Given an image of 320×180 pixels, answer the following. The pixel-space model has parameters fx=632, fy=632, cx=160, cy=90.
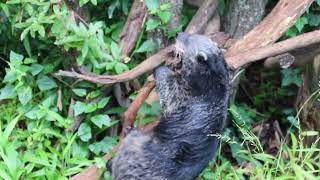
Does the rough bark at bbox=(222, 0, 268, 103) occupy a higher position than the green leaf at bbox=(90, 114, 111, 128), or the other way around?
the rough bark at bbox=(222, 0, 268, 103)

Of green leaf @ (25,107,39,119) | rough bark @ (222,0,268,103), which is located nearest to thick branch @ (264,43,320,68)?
rough bark @ (222,0,268,103)

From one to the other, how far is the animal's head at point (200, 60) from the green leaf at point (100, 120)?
0.72 meters

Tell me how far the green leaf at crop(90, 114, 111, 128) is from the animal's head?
2.38 feet

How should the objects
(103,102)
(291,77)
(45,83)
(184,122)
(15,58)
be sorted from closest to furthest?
(184,122)
(15,58)
(103,102)
(45,83)
(291,77)

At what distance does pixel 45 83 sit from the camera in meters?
4.83

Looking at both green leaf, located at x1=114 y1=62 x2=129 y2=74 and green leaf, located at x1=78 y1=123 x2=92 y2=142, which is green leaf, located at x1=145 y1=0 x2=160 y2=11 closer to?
green leaf, located at x1=114 y1=62 x2=129 y2=74

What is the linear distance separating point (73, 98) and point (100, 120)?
379mm

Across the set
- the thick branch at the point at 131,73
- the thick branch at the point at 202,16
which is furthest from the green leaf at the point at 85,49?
the thick branch at the point at 202,16

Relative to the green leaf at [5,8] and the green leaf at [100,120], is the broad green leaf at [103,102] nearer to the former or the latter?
the green leaf at [100,120]

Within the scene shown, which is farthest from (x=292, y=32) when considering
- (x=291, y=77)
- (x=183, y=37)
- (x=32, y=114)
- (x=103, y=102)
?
(x=32, y=114)

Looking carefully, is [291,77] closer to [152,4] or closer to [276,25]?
[276,25]

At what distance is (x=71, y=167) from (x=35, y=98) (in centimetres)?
65

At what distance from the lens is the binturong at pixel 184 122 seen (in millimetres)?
4102

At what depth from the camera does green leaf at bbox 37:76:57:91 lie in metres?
4.82
